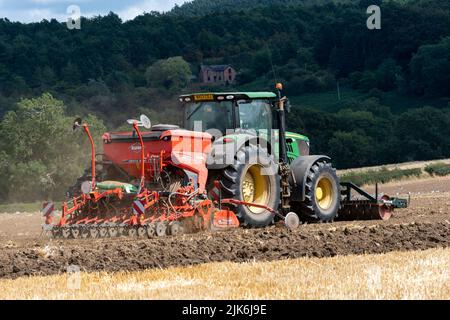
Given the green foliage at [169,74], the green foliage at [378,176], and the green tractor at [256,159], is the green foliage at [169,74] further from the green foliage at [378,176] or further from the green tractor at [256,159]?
the green tractor at [256,159]

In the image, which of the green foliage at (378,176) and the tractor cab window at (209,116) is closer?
the tractor cab window at (209,116)

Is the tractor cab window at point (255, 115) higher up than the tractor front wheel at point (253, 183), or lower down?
higher up

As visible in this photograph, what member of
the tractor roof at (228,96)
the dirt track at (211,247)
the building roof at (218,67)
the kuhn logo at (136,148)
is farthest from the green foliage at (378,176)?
the building roof at (218,67)

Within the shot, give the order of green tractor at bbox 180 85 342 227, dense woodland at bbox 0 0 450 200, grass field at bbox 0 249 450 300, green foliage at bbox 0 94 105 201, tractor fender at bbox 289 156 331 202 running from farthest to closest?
dense woodland at bbox 0 0 450 200, green foliage at bbox 0 94 105 201, tractor fender at bbox 289 156 331 202, green tractor at bbox 180 85 342 227, grass field at bbox 0 249 450 300

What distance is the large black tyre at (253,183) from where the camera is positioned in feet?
47.8

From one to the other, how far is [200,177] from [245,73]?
254 ft

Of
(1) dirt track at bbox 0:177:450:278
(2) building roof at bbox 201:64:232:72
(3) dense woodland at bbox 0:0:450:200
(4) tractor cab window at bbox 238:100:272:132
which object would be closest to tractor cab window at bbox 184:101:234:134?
(4) tractor cab window at bbox 238:100:272:132

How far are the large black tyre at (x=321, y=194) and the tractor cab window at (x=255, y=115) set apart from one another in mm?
1257

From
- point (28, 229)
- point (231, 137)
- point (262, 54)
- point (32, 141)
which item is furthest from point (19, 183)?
point (262, 54)

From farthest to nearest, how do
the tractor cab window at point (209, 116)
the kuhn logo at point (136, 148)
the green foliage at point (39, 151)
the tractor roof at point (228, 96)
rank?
the green foliage at point (39, 151) → the tractor cab window at point (209, 116) → the tractor roof at point (228, 96) → the kuhn logo at point (136, 148)

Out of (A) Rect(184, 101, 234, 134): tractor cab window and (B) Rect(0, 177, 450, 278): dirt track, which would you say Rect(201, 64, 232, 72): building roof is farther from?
(B) Rect(0, 177, 450, 278): dirt track

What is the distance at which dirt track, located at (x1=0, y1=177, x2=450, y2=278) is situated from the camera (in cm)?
1068

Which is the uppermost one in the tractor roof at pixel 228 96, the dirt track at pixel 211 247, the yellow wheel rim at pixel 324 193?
the tractor roof at pixel 228 96
